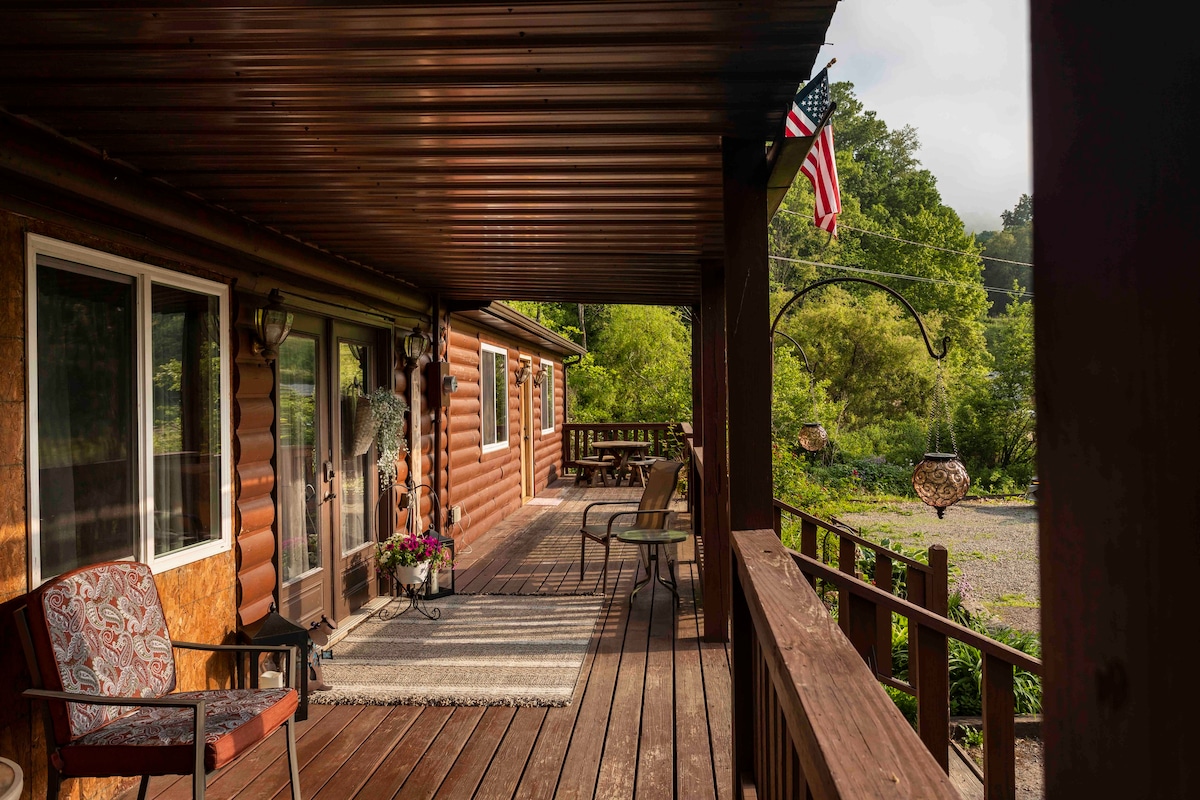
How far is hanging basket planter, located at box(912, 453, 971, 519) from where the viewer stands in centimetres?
428

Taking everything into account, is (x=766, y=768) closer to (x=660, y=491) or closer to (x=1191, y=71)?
(x=1191, y=71)

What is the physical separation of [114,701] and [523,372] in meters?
9.32

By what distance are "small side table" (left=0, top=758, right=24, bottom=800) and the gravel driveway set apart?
656 cm

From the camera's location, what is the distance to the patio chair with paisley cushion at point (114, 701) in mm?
2484

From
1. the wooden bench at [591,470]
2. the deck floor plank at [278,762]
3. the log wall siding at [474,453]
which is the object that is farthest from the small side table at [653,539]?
the wooden bench at [591,470]

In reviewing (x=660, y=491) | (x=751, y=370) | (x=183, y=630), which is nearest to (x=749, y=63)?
(x=751, y=370)

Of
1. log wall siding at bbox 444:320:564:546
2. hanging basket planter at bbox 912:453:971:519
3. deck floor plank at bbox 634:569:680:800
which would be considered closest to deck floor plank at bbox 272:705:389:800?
deck floor plank at bbox 634:569:680:800

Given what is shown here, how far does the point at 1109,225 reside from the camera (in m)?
0.37

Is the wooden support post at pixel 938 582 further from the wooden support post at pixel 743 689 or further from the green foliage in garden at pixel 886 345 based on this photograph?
the green foliage in garden at pixel 886 345

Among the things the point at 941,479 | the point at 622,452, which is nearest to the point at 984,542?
the point at 622,452

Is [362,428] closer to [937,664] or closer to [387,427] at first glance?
[387,427]

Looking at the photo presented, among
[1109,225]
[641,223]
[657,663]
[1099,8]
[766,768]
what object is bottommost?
[657,663]

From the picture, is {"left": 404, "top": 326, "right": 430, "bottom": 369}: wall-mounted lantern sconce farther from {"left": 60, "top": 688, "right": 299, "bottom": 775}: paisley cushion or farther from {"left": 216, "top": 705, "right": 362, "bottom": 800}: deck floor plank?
{"left": 60, "top": 688, "right": 299, "bottom": 775}: paisley cushion

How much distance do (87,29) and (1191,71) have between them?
2313 millimetres
